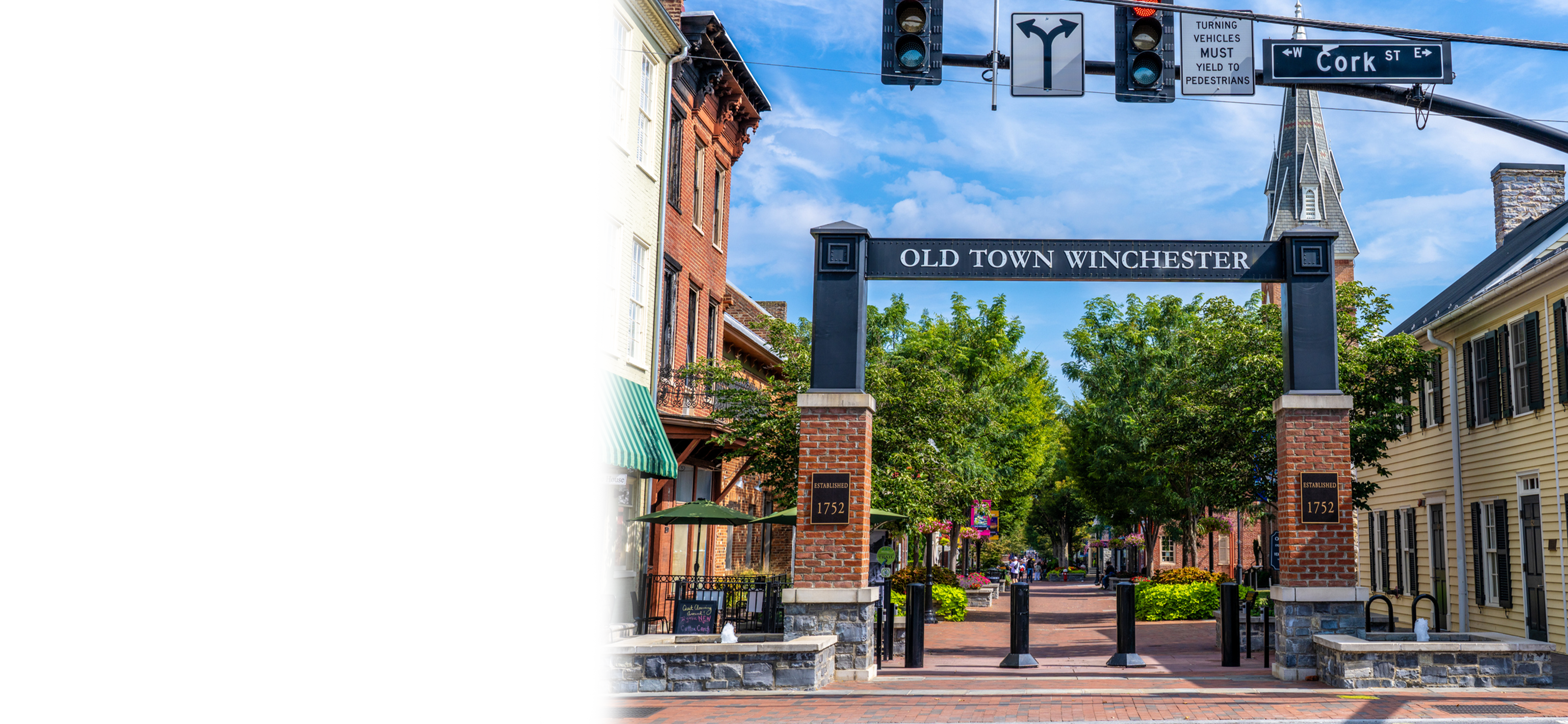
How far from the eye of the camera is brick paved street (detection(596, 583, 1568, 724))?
10.5 meters

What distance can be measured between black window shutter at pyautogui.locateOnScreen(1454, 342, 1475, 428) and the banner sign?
10.00 meters

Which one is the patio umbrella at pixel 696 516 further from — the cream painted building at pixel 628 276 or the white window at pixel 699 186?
the white window at pixel 699 186

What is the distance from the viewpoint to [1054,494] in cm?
6988

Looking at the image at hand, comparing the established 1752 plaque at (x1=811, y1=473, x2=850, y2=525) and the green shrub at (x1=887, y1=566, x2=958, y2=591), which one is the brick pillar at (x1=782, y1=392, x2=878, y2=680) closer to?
the established 1752 plaque at (x1=811, y1=473, x2=850, y2=525)

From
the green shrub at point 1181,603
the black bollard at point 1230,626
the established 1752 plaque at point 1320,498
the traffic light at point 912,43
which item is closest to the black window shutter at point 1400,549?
the green shrub at point 1181,603

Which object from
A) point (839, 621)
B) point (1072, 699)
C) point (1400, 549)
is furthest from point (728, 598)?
point (1400, 549)

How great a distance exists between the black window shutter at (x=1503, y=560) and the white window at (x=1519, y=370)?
1.72m

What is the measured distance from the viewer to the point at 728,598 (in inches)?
665

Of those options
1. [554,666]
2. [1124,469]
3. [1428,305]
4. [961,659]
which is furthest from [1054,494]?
[554,666]

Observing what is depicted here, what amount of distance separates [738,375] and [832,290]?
961 centimetres

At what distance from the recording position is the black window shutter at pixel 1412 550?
959 inches

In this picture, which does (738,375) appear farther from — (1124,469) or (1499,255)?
(1124,469)

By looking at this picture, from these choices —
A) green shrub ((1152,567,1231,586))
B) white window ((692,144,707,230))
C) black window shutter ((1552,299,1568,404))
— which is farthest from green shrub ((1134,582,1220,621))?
white window ((692,144,707,230))

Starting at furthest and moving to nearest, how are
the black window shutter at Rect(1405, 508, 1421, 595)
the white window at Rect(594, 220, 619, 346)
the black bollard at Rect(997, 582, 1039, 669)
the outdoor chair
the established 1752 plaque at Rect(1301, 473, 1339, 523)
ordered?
1. the black window shutter at Rect(1405, 508, 1421, 595)
2. the outdoor chair
3. the white window at Rect(594, 220, 619, 346)
4. the black bollard at Rect(997, 582, 1039, 669)
5. the established 1752 plaque at Rect(1301, 473, 1339, 523)
